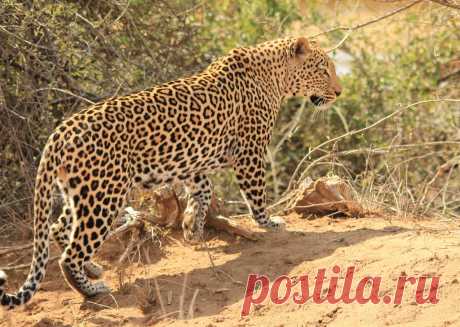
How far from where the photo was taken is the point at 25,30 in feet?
29.0

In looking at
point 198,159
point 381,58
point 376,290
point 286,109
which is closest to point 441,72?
point 381,58

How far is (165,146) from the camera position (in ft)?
25.2

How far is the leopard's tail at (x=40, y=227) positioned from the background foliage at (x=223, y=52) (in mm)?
1651

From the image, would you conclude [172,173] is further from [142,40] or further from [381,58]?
[381,58]

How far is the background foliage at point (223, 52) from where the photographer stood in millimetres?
8992

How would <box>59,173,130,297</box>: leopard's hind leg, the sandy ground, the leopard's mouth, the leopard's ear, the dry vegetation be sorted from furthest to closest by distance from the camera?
the leopard's mouth → the leopard's ear → the dry vegetation → <box>59,173,130,297</box>: leopard's hind leg → the sandy ground

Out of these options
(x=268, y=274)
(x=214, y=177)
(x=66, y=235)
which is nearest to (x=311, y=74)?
(x=268, y=274)

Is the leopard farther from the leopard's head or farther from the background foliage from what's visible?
the background foliage

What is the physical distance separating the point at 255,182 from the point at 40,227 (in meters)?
2.24

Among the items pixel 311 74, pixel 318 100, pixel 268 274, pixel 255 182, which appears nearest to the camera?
pixel 268 274

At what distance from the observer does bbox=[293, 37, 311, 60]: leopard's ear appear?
898 centimetres

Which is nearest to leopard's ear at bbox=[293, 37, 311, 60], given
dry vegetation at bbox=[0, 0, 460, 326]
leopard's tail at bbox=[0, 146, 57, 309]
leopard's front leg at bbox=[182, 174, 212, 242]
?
dry vegetation at bbox=[0, 0, 460, 326]

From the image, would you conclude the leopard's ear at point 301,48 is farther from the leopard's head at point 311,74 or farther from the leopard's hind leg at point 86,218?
the leopard's hind leg at point 86,218

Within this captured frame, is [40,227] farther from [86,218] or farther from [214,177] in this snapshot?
[214,177]
